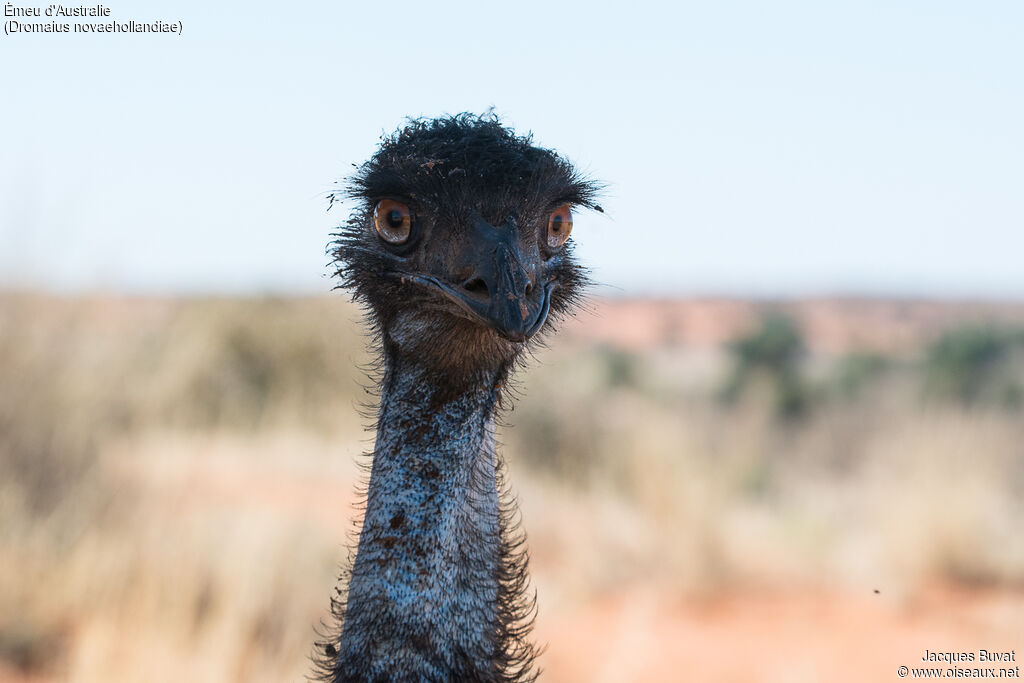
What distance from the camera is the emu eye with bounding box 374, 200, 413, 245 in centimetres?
224

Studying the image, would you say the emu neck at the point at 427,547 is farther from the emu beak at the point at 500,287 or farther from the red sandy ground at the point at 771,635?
the red sandy ground at the point at 771,635

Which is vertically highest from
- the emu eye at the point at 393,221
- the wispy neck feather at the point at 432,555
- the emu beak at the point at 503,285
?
the emu eye at the point at 393,221

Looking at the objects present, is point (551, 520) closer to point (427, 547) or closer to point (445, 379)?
point (445, 379)

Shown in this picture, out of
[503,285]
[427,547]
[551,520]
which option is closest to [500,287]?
[503,285]

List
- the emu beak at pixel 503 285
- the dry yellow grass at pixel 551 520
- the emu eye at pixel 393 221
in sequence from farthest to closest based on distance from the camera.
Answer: the dry yellow grass at pixel 551 520
the emu eye at pixel 393 221
the emu beak at pixel 503 285

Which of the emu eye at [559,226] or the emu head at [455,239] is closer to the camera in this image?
the emu head at [455,239]

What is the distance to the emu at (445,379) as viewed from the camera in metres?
1.97

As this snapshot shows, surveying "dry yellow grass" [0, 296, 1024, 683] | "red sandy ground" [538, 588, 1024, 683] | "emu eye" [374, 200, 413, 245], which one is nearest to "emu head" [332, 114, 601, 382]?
"emu eye" [374, 200, 413, 245]

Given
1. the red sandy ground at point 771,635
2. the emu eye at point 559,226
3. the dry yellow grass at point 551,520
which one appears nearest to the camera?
the emu eye at point 559,226

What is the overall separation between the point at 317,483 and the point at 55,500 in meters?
3.60

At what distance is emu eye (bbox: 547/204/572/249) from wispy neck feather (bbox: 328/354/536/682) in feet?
1.29

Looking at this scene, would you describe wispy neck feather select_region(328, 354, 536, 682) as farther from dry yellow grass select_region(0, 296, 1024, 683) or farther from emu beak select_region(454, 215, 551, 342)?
dry yellow grass select_region(0, 296, 1024, 683)

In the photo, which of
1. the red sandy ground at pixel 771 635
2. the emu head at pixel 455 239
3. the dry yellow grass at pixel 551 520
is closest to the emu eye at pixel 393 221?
the emu head at pixel 455 239

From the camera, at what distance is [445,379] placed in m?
2.18
